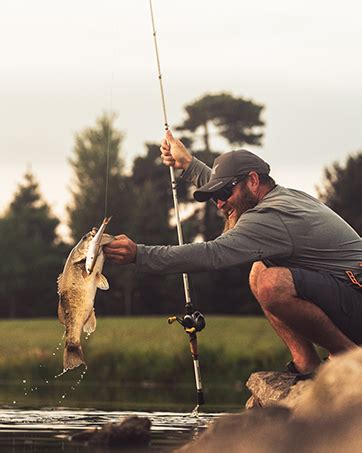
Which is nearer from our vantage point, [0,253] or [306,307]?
[306,307]

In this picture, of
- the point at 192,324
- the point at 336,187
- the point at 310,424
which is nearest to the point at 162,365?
the point at 192,324

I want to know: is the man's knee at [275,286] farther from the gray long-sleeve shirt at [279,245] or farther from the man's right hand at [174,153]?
the man's right hand at [174,153]

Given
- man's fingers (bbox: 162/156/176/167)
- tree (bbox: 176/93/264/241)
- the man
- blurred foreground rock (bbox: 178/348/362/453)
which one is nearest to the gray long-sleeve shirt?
the man

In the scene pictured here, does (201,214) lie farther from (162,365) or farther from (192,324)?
(192,324)

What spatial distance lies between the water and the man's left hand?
3.36ft

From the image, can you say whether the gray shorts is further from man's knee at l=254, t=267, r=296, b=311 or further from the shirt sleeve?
the shirt sleeve

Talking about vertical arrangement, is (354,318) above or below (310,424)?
above

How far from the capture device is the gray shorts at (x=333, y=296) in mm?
7355

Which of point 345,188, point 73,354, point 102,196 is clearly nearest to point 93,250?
point 73,354

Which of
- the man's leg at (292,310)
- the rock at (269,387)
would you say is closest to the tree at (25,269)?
the rock at (269,387)

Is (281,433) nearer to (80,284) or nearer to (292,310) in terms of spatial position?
(80,284)

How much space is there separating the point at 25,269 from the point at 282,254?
42.7 meters

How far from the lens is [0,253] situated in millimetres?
50188

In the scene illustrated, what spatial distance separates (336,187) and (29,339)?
18736 mm
